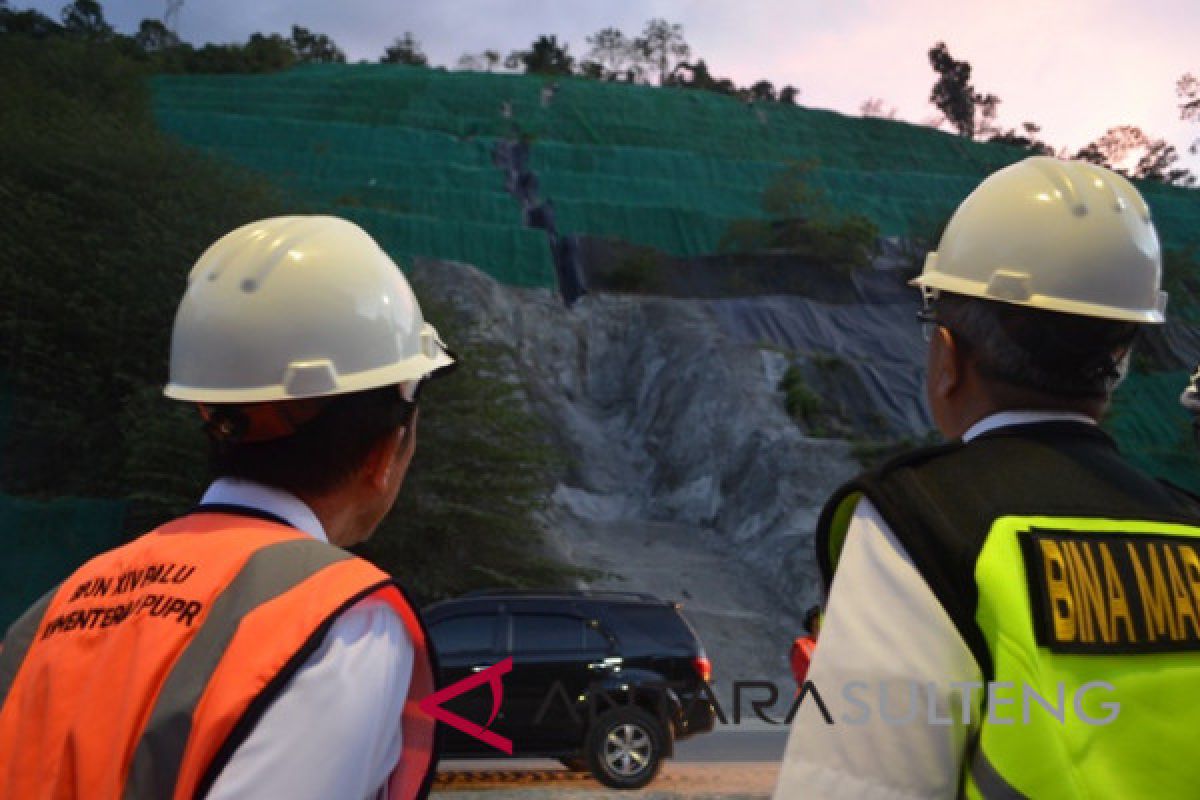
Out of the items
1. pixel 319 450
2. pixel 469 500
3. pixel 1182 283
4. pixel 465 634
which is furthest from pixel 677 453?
pixel 319 450

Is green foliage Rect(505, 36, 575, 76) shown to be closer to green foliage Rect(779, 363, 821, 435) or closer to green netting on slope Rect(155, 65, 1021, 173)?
green netting on slope Rect(155, 65, 1021, 173)

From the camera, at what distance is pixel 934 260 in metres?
2.37

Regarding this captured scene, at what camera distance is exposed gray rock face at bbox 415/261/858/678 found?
28.3m

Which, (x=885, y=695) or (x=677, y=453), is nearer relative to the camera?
(x=885, y=695)

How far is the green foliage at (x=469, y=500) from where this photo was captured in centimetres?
2202

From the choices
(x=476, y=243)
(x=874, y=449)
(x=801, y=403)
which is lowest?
(x=874, y=449)

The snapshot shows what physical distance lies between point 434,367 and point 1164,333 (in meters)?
48.7

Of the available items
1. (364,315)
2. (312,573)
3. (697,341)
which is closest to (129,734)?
(312,573)

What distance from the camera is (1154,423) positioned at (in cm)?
3997

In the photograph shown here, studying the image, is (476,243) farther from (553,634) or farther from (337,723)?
(337,723)

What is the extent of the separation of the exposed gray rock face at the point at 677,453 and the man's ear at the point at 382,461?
22766 mm

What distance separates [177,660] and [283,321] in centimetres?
67

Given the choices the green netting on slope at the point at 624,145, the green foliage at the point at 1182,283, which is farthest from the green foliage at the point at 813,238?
the green foliage at the point at 1182,283

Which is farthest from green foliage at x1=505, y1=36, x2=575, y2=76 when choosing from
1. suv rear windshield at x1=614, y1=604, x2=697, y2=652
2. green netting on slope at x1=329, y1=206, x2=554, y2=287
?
suv rear windshield at x1=614, y1=604, x2=697, y2=652
